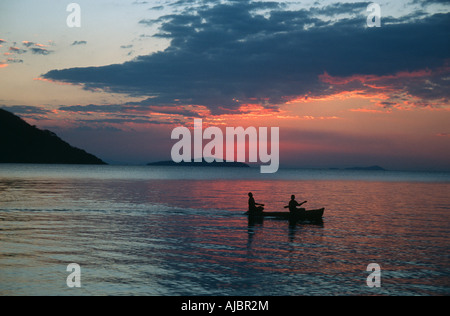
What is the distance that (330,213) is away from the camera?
4725 centimetres

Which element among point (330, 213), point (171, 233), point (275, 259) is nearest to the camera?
point (275, 259)

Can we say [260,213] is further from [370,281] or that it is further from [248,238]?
[370,281]

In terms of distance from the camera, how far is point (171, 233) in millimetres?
30766

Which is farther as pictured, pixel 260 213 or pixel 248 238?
pixel 260 213

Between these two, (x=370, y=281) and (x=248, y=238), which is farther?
(x=248, y=238)
